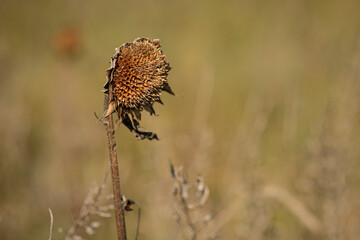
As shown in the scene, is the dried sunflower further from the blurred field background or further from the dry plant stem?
the blurred field background

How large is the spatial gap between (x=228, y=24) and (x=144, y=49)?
4029 mm

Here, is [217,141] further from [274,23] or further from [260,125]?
[274,23]

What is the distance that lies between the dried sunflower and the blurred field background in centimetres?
50

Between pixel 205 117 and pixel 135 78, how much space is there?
64.8 inches

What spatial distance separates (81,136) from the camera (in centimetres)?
371

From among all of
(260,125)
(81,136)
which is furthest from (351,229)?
(81,136)

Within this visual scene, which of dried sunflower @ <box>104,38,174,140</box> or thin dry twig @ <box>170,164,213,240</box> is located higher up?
dried sunflower @ <box>104,38,174,140</box>

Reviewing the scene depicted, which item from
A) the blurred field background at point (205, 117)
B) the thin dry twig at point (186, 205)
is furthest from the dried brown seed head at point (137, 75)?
the blurred field background at point (205, 117)

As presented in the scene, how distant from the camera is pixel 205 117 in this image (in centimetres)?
288

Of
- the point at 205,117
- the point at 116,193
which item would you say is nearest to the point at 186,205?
the point at 116,193

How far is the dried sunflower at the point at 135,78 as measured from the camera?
124 cm

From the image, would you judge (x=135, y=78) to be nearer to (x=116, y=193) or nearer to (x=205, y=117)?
(x=116, y=193)

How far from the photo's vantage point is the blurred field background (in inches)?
86.7

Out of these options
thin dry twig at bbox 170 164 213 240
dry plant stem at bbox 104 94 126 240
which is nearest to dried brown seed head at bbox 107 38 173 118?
dry plant stem at bbox 104 94 126 240
